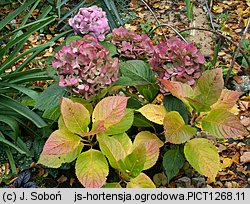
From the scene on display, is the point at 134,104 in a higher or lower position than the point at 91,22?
lower

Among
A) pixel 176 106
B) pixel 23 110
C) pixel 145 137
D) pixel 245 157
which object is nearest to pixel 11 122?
pixel 23 110

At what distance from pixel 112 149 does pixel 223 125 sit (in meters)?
0.45

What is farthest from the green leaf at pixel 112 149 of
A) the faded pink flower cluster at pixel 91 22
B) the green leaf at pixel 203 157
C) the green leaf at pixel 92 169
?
the faded pink flower cluster at pixel 91 22

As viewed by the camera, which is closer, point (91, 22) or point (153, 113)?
point (153, 113)

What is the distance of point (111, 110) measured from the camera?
6.46 ft

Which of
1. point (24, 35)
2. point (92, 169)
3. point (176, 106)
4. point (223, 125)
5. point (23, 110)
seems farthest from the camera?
point (24, 35)

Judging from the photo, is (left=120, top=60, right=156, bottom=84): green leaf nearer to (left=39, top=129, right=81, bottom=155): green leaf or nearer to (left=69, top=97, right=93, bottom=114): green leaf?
(left=69, top=97, right=93, bottom=114): green leaf

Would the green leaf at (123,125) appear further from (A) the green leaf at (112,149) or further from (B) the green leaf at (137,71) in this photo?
(B) the green leaf at (137,71)

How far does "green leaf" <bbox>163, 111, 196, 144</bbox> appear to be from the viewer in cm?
194

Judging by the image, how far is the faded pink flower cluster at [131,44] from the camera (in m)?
2.18

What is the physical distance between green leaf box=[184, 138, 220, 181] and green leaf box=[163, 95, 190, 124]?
12 centimetres

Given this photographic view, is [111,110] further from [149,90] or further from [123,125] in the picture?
[149,90]

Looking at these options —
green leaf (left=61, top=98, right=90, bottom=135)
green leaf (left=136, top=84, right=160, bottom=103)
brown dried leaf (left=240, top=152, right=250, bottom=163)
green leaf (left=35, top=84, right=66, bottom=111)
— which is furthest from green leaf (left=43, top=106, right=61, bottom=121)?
brown dried leaf (left=240, top=152, right=250, bottom=163)

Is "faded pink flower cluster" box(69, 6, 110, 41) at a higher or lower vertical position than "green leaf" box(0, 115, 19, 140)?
higher
